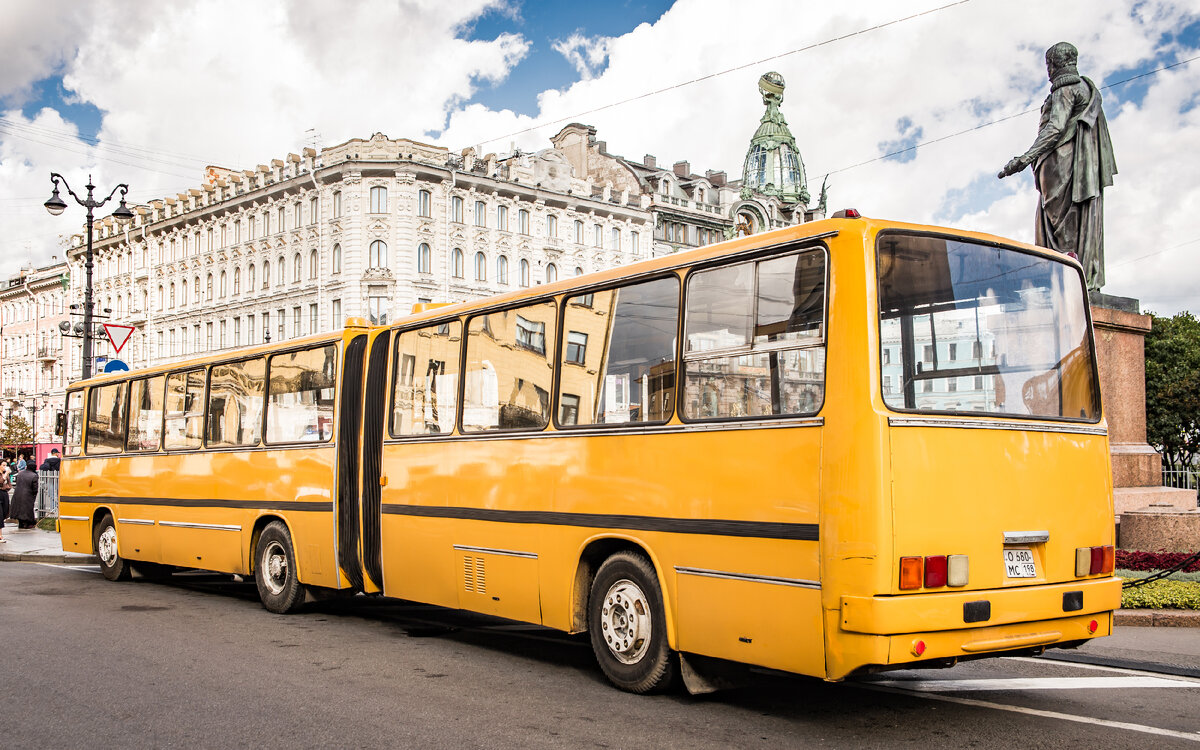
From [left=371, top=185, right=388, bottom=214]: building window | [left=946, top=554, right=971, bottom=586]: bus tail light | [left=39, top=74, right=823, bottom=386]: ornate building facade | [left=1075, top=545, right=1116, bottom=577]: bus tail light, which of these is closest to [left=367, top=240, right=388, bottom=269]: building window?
[left=39, top=74, right=823, bottom=386]: ornate building facade

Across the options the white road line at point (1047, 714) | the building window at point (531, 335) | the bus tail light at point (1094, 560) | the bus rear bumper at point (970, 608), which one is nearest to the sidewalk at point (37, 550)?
the building window at point (531, 335)

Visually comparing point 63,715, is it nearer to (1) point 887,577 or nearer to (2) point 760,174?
(1) point 887,577

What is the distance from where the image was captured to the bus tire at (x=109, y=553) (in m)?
16.8

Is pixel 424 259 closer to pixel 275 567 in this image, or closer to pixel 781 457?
pixel 275 567

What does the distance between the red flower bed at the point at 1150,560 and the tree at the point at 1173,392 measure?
55.3 metres

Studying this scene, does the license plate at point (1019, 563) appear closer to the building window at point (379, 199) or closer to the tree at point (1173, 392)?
the tree at point (1173, 392)

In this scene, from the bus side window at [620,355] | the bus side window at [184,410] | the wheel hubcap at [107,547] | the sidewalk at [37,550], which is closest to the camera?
the bus side window at [620,355]

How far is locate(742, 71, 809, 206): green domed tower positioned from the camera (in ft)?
344

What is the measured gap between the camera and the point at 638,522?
7.97 m

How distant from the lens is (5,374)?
106 meters

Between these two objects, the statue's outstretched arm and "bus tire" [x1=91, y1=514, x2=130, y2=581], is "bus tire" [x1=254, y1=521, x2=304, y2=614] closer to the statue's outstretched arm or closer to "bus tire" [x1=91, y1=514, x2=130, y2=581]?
"bus tire" [x1=91, y1=514, x2=130, y2=581]

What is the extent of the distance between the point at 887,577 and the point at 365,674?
174 inches

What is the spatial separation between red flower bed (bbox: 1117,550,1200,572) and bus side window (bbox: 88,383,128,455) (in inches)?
532

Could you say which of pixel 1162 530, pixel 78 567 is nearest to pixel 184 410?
pixel 78 567
